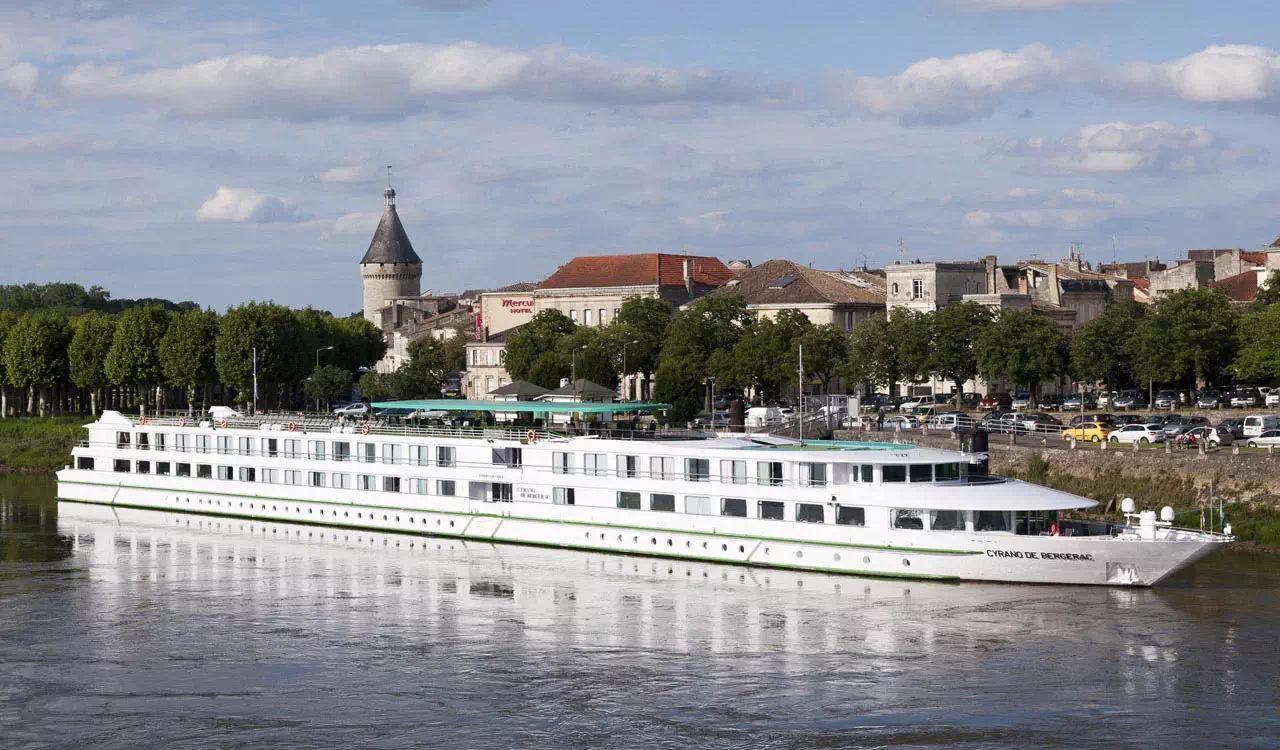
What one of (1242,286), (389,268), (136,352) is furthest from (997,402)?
(389,268)

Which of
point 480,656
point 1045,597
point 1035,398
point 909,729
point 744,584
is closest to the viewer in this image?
point 909,729

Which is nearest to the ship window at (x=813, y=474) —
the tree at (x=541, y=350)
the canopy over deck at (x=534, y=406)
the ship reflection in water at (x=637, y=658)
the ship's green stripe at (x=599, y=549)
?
the ship's green stripe at (x=599, y=549)

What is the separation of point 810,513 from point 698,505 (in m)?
3.73

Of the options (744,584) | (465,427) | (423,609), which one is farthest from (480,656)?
(465,427)

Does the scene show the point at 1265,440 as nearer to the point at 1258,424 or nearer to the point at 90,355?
the point at 1258,424

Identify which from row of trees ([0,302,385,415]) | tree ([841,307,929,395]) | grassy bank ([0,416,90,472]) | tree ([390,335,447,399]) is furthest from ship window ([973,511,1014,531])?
tree ([390,335,447,399])

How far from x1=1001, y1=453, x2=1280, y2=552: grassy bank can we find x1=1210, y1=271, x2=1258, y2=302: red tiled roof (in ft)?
167

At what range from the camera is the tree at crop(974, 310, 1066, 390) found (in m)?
87.4

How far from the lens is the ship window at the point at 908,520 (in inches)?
1753

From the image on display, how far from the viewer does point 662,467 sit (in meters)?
49.9

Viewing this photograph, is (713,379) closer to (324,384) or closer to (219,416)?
(324,384)

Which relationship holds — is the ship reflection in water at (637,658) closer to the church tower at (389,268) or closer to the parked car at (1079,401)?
the parked car at (1079,401)

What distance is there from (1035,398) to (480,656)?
6100cm

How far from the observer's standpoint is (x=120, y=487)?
6788 cm
